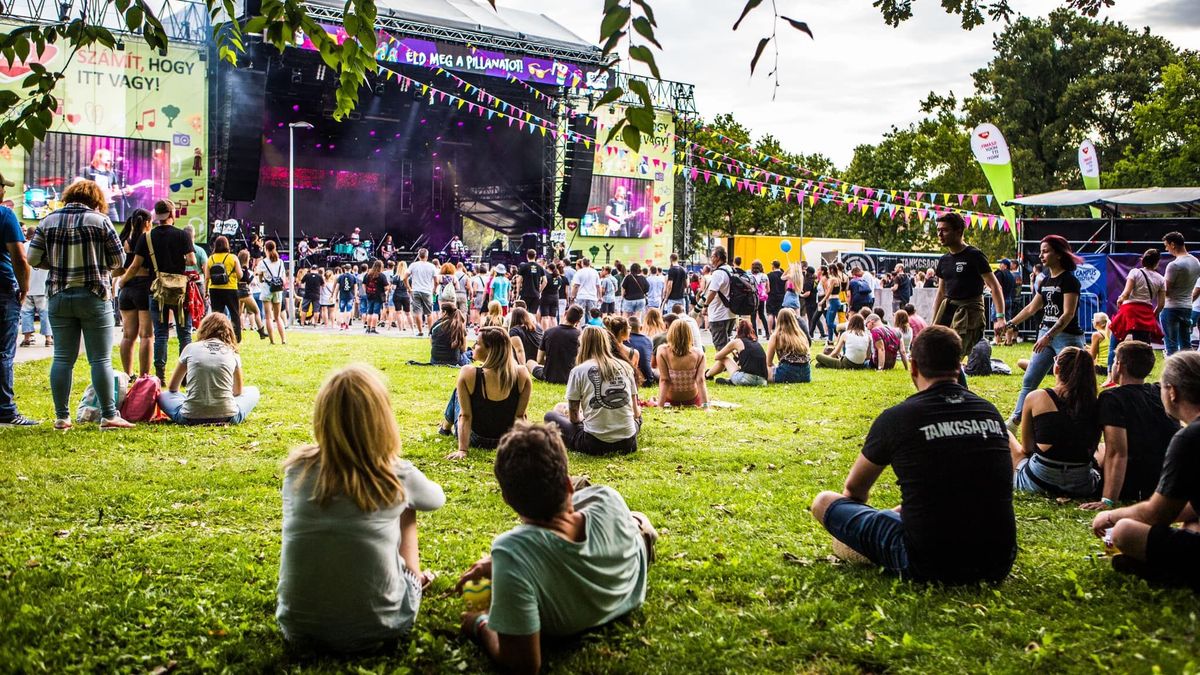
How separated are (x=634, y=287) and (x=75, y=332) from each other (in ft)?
41.6

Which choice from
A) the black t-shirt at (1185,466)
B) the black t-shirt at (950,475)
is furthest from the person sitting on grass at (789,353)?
the black t-shirt at (1185,466)

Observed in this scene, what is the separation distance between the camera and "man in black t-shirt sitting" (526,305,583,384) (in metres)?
11.8

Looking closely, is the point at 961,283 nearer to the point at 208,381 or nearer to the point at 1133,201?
Answer: the point at 208,381

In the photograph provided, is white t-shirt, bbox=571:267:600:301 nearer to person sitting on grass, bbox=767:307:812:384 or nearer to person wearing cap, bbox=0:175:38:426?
person sitting on grass, bbox=767:307:812:384

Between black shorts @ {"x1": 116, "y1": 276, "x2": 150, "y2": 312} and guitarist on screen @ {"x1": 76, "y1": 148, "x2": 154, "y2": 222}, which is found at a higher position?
guitarist on screen @ {"x1": 76, "y1": 148, "x2": 154, "y2": 222}

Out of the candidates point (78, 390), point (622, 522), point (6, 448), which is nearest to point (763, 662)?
point (622, 522)

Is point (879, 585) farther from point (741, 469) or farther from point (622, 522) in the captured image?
point (741, 469)

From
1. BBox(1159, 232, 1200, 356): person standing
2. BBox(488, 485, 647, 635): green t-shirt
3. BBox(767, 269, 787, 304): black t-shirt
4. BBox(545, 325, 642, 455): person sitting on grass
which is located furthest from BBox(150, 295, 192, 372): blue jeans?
BBox(767, 269, 787, 304): black t-shirt

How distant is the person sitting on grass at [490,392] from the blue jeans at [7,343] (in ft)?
11.8

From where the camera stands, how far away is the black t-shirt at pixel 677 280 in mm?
19344

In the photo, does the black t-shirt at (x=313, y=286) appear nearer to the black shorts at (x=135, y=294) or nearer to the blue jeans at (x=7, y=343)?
the black shorts at (x=135, y=294)

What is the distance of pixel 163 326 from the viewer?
9672mm

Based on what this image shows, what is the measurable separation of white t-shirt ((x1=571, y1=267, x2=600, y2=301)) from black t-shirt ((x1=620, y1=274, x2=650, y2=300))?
5.93ft

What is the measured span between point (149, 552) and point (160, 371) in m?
5.86
